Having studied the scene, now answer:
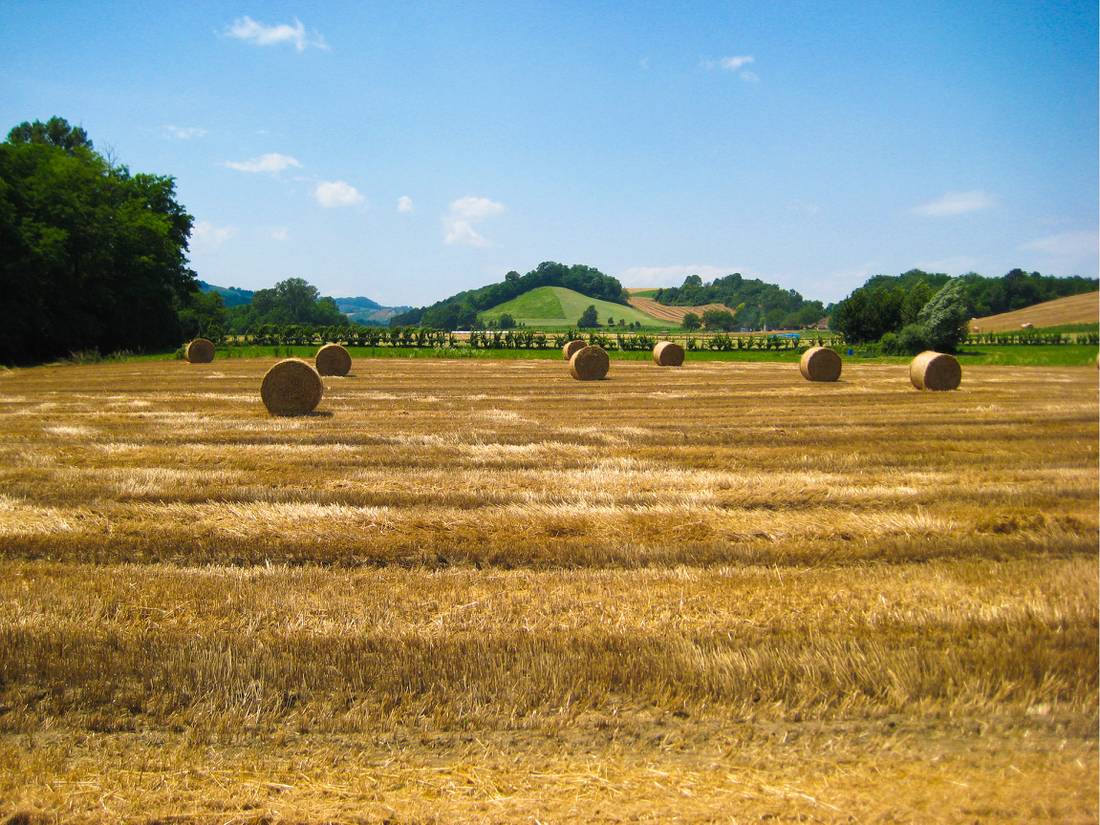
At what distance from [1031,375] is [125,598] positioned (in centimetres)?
1515

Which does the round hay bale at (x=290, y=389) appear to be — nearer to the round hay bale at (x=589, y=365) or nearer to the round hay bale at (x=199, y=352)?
the round hay bale at (x=589, y=365)

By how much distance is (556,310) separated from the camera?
140500 millimetres

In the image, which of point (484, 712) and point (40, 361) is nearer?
point (484, 712)

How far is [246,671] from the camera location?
4.14 meters

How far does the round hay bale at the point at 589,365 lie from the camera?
2906 centimetres

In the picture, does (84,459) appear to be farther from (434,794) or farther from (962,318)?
(962,318)

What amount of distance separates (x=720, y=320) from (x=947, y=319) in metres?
87.0

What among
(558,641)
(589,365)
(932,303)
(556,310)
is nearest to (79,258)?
(589,365)

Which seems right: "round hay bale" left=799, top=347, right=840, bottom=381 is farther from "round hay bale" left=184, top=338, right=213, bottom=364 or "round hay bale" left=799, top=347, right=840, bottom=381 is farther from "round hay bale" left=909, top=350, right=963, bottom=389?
"round hay bale" left=184, top=338, right=213, bottom=364

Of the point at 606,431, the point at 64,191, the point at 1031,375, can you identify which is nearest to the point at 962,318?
the point at 1031,375

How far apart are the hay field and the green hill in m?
117

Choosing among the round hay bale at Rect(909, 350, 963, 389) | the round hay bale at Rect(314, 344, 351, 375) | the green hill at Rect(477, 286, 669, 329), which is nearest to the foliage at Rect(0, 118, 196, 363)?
the round hay bale at Rect(314, 344, 351, 375)

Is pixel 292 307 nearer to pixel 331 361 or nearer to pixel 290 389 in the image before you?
pixel 331 361

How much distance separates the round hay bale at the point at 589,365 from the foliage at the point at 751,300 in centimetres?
2166
